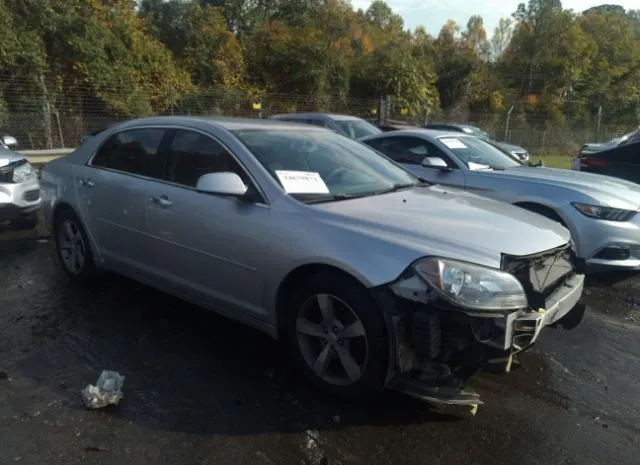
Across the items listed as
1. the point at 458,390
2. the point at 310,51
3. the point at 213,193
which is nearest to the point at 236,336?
the point at 213,193

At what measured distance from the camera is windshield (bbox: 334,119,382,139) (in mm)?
11484

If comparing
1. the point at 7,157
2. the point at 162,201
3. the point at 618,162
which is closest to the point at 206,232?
the point at 162,201

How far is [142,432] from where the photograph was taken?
2.91m

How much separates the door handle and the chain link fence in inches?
513

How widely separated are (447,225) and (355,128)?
877 centimetres

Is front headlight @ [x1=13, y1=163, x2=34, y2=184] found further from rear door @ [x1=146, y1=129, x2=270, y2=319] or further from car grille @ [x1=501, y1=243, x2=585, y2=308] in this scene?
car grille @ [x1=501, y1=243, x2=585, y2=308]

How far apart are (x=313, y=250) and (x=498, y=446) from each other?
140cm

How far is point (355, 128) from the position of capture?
1179 centimetres

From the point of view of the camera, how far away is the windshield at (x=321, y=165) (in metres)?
3.65

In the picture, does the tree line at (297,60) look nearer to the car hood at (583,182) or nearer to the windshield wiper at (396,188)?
the car hood at (583,182)

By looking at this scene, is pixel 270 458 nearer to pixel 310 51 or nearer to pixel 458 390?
pixel 458 390

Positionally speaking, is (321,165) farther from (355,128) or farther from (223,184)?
(355,128)

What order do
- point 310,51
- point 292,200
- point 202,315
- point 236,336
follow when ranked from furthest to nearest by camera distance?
1. point 310,51
2. point 202,315
3. point 236,336
4. point 292,200

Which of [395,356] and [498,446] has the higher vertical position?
[395,356]
